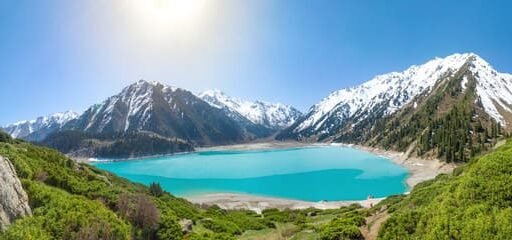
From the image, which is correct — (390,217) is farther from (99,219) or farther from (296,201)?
(296,201)

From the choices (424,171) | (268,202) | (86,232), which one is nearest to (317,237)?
(86,232)

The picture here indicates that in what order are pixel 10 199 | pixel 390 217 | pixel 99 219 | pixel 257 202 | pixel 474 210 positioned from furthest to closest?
pixel 257 202
pixel 390 217
pixel 99 219
pixel 10 199
pixel 474 210

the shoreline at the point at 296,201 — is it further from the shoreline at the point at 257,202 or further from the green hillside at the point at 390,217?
the green hillside at the point at 390,217

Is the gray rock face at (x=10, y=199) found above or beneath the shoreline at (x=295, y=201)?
above

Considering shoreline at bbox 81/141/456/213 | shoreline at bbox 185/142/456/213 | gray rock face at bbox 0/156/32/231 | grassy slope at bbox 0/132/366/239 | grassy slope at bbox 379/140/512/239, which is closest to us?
grassy slope at bbox 379/140/512/239

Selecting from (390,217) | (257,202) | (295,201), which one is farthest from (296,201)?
(390,217)

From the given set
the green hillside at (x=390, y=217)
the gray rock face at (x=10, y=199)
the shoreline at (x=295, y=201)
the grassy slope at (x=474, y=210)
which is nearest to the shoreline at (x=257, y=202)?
the shoreline at (x=295, y=201)

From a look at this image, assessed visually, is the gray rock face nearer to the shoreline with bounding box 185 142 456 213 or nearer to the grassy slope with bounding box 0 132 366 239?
the grassy slope with bounding box 0 132 366 239

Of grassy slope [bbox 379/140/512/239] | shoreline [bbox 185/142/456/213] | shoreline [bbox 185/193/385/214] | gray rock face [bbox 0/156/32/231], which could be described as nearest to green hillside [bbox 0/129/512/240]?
grassy slope [bbox 379/140/512/239]

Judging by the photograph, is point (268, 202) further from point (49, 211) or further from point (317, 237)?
point (49, 211)
